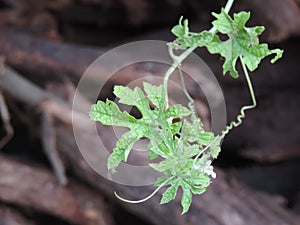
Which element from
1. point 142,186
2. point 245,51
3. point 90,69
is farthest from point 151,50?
point 245,51

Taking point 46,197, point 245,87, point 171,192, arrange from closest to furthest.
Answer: point 171,192
point 46,197
point 245,87

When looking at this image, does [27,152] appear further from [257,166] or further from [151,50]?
[257,166]

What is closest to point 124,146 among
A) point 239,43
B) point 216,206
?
point 239,43

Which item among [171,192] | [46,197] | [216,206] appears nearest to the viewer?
[171,192]

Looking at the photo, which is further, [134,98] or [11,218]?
[11,218]

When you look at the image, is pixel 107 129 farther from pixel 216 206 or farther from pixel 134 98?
pixel 134 98

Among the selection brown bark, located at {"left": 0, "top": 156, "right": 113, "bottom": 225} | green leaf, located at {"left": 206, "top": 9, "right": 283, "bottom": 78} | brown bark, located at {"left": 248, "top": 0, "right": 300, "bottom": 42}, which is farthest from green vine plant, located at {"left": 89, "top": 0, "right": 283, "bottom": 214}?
brown bark, located at {"left": 0, "top": 156, "right": 113, "bottom": 225}
